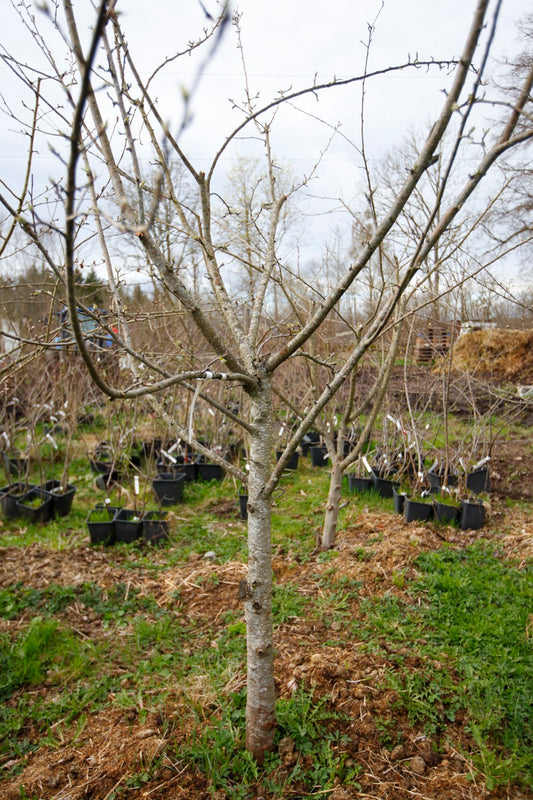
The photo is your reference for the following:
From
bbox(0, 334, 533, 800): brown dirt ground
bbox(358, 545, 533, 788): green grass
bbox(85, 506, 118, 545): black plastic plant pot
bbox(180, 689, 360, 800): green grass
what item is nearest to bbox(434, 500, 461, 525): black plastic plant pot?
bbox(0, 334, 533, 800): brown dirt ground

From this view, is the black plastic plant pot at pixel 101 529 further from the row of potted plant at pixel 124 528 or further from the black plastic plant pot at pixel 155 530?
the black plastic plant pot at pixel 155 530

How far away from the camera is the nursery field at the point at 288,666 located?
1.90 m

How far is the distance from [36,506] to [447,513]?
406 cm

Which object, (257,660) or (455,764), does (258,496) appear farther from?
(455,764)

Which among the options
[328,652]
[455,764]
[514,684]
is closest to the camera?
[455,764]

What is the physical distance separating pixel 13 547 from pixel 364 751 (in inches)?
136

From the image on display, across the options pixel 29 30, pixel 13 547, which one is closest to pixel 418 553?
pixel 13 547

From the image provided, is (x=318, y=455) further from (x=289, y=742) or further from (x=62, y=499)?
(x=289, y=742)

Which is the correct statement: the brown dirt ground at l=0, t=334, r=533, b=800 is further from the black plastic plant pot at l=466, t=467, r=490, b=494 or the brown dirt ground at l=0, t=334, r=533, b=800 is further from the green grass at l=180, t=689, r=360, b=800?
the black plastic plant pot at l=466, t=467, r=490, b=494

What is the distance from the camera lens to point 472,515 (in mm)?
4352

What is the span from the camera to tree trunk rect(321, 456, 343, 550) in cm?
368

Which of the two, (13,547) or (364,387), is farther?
(364,387)

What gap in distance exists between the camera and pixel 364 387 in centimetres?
991

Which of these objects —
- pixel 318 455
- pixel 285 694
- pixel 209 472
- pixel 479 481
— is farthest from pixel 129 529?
pixel 479 481
